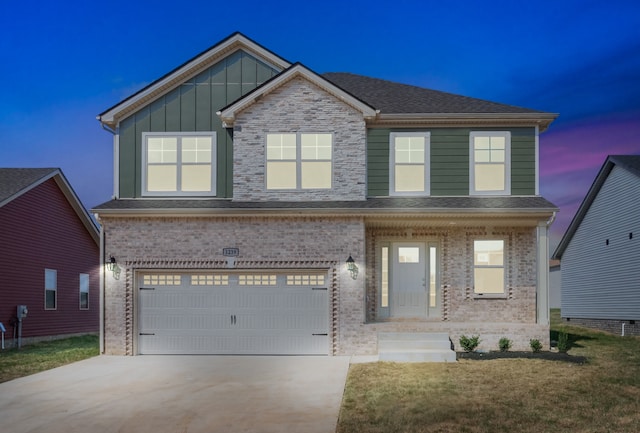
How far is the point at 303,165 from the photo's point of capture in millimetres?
18422

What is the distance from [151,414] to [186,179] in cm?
911

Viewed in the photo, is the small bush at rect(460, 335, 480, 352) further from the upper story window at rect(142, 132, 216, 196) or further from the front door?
the upper story window at rect(142, 132, 216, 196)

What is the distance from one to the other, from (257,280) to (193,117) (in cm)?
485

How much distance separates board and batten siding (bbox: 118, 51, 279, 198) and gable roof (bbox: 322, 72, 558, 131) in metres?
3.68

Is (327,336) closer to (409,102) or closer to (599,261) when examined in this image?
(409,102)

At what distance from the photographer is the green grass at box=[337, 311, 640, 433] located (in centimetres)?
1002

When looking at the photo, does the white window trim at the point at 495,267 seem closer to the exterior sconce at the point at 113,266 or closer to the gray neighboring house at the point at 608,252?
the gray neighboring house at the point at 608,252

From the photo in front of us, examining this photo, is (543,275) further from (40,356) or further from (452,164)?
(40,356)

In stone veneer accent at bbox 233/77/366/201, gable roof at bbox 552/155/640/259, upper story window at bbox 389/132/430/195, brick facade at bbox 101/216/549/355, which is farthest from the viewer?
gable roof at bbox 552/155/640/259

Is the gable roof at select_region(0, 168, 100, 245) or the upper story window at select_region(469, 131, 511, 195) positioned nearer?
the upper story window at select_region(469, 131, 511, 195)

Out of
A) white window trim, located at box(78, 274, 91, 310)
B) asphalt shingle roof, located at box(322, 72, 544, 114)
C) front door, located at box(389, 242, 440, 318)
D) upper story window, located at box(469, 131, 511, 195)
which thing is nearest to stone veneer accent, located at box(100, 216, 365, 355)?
front door, located at box(389, 242, 440, 318)

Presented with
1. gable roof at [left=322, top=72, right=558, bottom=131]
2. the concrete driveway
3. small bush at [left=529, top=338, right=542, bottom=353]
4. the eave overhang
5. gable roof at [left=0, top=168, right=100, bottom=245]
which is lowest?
the concrete driveway

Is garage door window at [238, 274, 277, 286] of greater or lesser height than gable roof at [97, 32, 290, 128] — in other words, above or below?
below

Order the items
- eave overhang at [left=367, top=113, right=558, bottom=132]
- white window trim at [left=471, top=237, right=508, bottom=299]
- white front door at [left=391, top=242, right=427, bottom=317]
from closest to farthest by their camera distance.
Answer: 1. eave overhang at [left=367, top=113, right=558, bottom=132]
2. white window trim at [left=471, top=237, right=508, bottom=299]
3. white front door at [left=391, top=242, right=427, bottom=317]
